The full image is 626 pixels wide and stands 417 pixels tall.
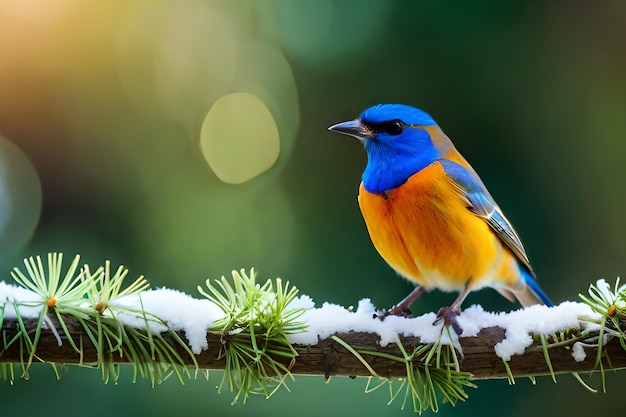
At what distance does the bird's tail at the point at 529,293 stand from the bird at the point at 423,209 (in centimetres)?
16

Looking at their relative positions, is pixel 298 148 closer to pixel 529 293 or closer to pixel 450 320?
pixel 529 293

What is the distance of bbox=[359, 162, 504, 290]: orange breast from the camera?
1.31 metres

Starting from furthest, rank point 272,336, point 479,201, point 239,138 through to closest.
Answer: point 239,138 < point 479,201 < point 272,336

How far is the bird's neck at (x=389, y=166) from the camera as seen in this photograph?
1.36 meters

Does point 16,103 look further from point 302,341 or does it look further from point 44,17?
point 302,341

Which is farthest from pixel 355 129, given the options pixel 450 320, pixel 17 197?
pixel 17 197

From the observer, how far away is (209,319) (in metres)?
0.91

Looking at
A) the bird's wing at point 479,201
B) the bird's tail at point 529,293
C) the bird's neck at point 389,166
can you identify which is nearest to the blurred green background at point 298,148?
the bird's tail at point 529,293

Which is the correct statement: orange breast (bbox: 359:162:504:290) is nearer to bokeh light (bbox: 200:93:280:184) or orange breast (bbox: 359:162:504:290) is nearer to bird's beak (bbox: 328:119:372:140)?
bird's beak (bbox: 328:119:372:140)

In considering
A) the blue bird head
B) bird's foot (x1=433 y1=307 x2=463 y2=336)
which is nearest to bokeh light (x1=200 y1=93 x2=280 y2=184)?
the blue bird head

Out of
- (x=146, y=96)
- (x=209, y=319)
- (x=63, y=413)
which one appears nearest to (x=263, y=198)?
(x=146, y=96)

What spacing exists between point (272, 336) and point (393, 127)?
2.03 feet

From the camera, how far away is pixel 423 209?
1.31 meters

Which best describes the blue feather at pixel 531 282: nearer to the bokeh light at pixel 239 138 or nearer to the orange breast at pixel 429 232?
the orange breast at pixel 429 232
